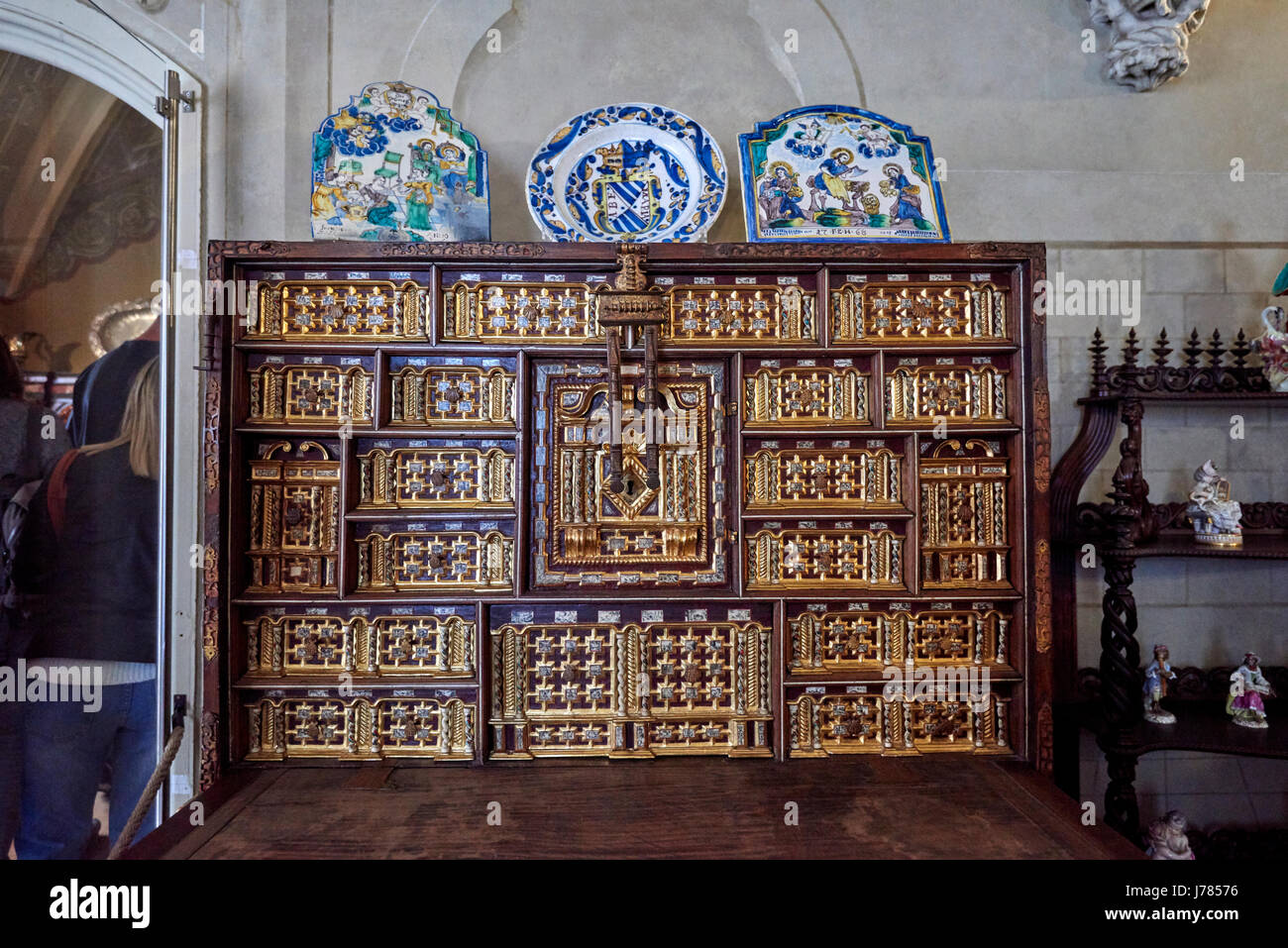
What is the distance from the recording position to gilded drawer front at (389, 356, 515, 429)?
2.43 m

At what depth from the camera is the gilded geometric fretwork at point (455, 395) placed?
95.6 inches

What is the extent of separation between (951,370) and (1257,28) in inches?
91.8

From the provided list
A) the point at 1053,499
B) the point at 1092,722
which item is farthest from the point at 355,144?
the point at 1092,722

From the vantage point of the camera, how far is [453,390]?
244 centimetres

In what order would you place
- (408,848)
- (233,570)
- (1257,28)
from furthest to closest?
(1257,28) → (233,570) → (408,848)

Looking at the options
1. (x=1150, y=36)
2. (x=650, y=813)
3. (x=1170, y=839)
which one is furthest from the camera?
(x=1150, y=36)

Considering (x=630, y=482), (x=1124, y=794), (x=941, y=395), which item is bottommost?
(x=1124, y=794)

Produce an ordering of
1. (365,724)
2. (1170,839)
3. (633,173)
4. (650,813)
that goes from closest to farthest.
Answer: (650,813) → (365,724) → (1170,839) → (633,173)

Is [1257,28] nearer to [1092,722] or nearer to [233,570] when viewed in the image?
[1092,722]

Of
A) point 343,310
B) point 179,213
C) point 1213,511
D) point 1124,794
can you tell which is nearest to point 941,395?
Answer: point 1213,511

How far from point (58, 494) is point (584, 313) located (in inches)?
88.4

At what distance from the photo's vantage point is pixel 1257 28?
3.00 m

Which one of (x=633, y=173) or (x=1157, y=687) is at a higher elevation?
(x=633, y=173)

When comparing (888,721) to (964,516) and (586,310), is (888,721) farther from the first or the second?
(586,310)
